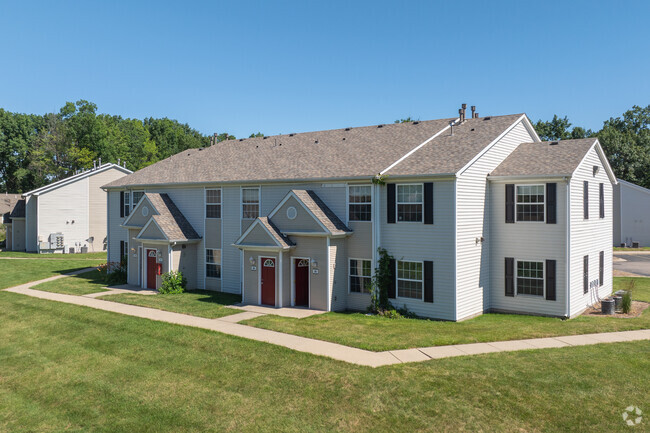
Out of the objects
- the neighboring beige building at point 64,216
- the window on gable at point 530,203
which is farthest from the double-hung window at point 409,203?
the neighboring beige building at point 64,216

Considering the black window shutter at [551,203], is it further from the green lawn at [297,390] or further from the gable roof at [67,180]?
the gable roof at [67,180]

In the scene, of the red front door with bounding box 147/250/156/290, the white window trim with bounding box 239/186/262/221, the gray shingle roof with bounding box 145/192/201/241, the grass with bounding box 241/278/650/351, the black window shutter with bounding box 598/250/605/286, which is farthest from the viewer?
the red front door with bounding box 147/250/156/290

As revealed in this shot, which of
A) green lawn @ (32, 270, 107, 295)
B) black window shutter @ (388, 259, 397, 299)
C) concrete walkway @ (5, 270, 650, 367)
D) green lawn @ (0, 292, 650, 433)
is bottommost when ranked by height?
green lawn @ (0, 292, 650, 433)

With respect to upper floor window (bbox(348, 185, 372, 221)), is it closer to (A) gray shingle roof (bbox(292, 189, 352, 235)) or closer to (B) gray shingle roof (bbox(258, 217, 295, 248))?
(A) gray shingle roof (bbox(292, 189, 352, 235))

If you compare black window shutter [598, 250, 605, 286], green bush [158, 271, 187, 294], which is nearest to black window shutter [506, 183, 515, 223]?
black window shutter [598, 250, 605, 286]

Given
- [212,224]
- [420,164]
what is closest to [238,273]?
[212,224]

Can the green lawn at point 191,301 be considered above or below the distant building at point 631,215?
below
